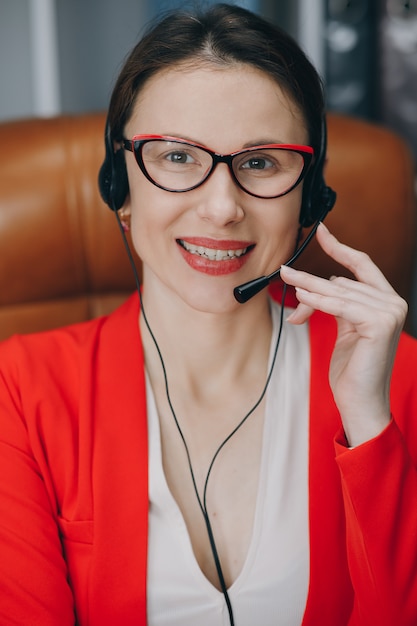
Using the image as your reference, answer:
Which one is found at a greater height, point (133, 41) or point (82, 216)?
point (133, 41)

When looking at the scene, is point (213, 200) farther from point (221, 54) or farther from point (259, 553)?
point (259, 553)

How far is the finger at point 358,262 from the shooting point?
1.08m

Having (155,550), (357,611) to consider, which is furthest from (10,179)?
(357,611)

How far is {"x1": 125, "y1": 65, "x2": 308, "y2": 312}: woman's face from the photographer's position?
106 centimetres

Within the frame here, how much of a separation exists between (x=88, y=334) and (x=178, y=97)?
0.42 meters

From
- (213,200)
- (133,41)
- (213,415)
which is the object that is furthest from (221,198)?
(133,41)

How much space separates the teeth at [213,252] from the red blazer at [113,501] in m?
0.20

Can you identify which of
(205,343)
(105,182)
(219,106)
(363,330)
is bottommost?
(205,343)

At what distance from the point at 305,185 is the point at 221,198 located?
17 centimetres

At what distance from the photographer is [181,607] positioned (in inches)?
42.4

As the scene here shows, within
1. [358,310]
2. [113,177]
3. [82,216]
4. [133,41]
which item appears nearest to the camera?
[358,310]

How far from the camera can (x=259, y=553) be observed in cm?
110

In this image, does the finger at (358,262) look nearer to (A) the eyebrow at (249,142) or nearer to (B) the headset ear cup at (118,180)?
(A) the eyebrow at (249,142)

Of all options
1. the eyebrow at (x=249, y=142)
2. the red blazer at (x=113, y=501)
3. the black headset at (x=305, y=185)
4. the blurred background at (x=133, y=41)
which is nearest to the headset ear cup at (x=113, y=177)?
the black headset at (x=305, y=185)
